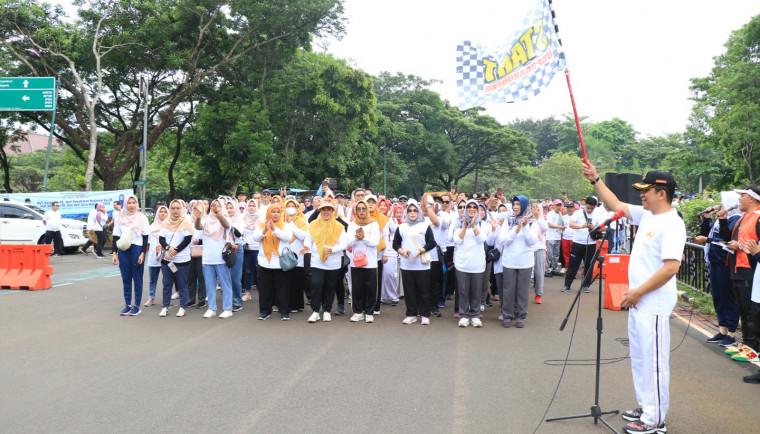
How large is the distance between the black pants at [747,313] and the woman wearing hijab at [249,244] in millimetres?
6990

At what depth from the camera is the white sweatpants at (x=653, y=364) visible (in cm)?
393

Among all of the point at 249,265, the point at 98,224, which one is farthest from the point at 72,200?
the point at 249,265

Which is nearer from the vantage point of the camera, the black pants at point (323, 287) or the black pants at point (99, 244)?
the black pants at point (323, 287)

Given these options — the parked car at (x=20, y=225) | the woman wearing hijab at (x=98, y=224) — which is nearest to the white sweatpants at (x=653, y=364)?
the woman wearing hijab at (x=98, y=224)

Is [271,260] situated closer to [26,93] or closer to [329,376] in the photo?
[329,376]

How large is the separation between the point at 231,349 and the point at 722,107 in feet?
99.2

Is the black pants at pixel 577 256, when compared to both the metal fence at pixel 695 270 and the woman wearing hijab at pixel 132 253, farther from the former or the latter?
the woman wearing hijab at pixel 132 253

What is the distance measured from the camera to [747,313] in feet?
20.1

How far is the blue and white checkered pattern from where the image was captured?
19.4ft

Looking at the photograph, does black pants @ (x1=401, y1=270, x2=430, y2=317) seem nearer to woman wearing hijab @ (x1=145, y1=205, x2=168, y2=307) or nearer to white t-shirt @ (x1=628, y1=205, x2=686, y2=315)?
woman wearing hijab @ (x1=145, y1=205, x2=168, y2=307)

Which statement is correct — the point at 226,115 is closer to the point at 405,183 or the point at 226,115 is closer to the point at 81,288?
the point at 81,288

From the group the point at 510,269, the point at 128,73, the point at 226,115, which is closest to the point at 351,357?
the point at 510,269

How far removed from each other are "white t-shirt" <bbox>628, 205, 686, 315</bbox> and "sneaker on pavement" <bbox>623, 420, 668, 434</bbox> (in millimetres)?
821

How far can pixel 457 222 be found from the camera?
328 inches
